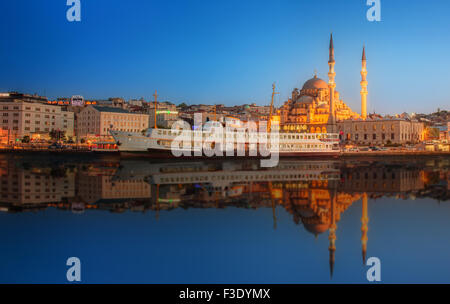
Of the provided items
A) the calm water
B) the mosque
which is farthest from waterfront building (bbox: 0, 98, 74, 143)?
the calm water

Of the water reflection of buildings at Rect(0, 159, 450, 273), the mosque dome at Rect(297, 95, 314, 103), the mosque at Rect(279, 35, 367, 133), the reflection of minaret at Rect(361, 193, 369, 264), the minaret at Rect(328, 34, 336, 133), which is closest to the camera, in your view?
the reflection of minaret at Rect(361, 193, 369, 264)

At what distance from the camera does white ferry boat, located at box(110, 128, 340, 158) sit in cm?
3850

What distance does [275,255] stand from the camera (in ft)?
23.2

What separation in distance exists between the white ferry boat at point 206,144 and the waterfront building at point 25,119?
31.0m

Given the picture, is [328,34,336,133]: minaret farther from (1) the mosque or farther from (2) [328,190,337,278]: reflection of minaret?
(2) [328,190,337,278]: reflection of minaret

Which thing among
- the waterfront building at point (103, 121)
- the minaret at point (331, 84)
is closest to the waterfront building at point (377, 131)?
the minaret at point (331, 84)

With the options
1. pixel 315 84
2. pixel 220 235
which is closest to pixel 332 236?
pixel 220 235

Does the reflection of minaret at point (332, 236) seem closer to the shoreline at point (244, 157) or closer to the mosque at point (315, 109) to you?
the shoreline at point (244, 157)

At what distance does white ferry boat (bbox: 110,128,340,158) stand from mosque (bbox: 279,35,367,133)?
20607 mm

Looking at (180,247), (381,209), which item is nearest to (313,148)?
(381,209)

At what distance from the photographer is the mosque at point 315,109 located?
71.8m

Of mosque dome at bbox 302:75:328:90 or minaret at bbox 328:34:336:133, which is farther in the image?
mosque dome at bbox 302:75:328:90

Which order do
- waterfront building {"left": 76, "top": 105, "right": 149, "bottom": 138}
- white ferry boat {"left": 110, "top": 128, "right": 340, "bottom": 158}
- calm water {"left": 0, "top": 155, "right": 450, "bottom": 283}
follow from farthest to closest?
waterfront building {"left": 76, "top": 105, "right": 149, "bottom": 138} → white ferry boat {"left": 110, "top": 128, "right": 340, "bottom": 158} → calm water {"left": 0, "top": 155, "right": 450, "bottom": 283}

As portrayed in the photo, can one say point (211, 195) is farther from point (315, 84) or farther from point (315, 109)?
point (315, 84)
